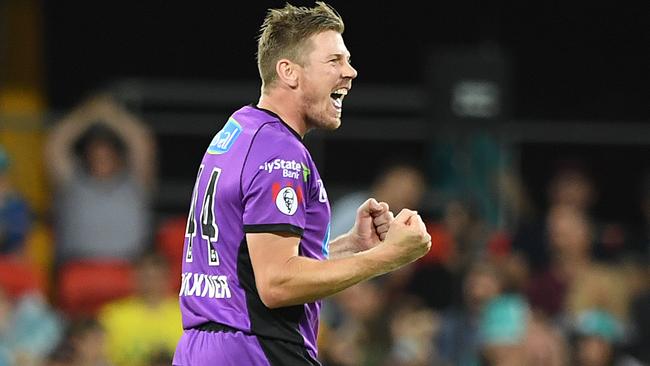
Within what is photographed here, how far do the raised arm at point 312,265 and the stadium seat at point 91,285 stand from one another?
539 centimetres

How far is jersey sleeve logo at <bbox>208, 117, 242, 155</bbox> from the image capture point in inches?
193

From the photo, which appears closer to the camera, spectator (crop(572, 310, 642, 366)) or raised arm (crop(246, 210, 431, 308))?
raised arm (crop(246, 210, 431, 308))

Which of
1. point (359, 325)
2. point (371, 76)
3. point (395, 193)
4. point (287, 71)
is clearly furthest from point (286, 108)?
point (371, 76)

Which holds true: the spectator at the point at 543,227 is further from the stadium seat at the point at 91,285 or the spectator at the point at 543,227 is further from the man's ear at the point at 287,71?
the man's ear at the point at 287,71


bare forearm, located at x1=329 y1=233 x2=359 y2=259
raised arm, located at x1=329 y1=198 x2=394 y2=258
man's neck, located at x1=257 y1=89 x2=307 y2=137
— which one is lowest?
bare forearm, located at x1=329 y1=233 x2=359 y2=259

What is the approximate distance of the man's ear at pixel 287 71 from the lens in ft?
16.2

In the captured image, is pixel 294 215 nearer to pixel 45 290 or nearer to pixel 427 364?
pixel 427 364

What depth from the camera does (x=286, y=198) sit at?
4660 mm

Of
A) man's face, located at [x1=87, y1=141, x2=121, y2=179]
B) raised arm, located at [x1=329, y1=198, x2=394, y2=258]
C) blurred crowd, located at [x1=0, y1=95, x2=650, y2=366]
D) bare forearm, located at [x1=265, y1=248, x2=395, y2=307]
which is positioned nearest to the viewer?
bare forearm, located at [x1=265, y1=248, x2=395, y2=307]

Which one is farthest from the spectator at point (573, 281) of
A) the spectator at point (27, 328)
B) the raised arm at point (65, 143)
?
the raised arm at point (65, 143)

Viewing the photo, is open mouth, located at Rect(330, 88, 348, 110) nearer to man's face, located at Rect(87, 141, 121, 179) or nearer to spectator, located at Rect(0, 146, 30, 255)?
man's face, located at Rect(87, 141, 121, 179)

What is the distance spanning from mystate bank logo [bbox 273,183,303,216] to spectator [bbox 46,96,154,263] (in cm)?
554

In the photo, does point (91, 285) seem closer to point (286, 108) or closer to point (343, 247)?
point (343, 247)

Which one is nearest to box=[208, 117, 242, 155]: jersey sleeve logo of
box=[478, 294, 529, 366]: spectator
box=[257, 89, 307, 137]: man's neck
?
box=[257, 89, 307, 137]: man's neck
